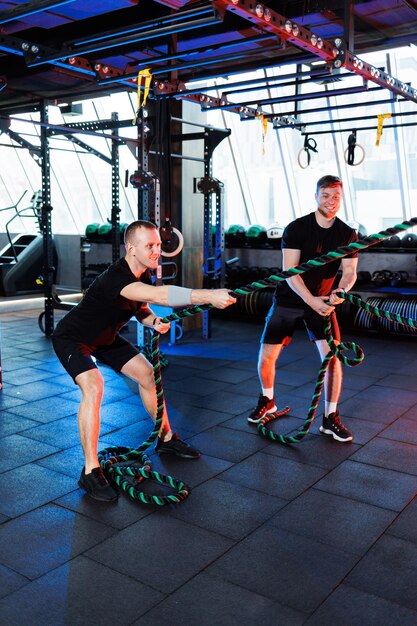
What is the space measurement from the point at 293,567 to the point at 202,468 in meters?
0.94

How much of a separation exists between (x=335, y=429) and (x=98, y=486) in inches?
55.6

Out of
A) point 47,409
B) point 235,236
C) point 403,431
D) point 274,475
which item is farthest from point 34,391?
point 235,236

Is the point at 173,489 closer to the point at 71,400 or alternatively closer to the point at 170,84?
the point at 71,400

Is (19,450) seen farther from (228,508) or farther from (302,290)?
(302,290)

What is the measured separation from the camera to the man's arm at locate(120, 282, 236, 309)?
237 cm

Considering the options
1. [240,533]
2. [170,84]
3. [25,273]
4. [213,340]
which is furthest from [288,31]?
[25,273]

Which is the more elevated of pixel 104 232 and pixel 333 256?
pixel 104 232

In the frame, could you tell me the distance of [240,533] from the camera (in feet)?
7.57

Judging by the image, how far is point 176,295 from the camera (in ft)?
8.05

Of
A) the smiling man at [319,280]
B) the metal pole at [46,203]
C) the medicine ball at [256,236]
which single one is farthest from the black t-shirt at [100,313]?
the medicine ball at [256,236]

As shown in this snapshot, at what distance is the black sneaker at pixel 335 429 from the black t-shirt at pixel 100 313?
1.35 m

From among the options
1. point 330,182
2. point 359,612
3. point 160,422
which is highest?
point 330,182

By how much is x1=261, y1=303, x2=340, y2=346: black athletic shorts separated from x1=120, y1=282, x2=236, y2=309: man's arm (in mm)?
1037

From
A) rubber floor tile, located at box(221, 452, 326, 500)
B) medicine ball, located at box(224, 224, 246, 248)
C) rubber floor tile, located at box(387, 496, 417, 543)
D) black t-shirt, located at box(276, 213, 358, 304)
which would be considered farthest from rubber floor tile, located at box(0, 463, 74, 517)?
medicine ball, located at box(224, 224, 246, 248)
